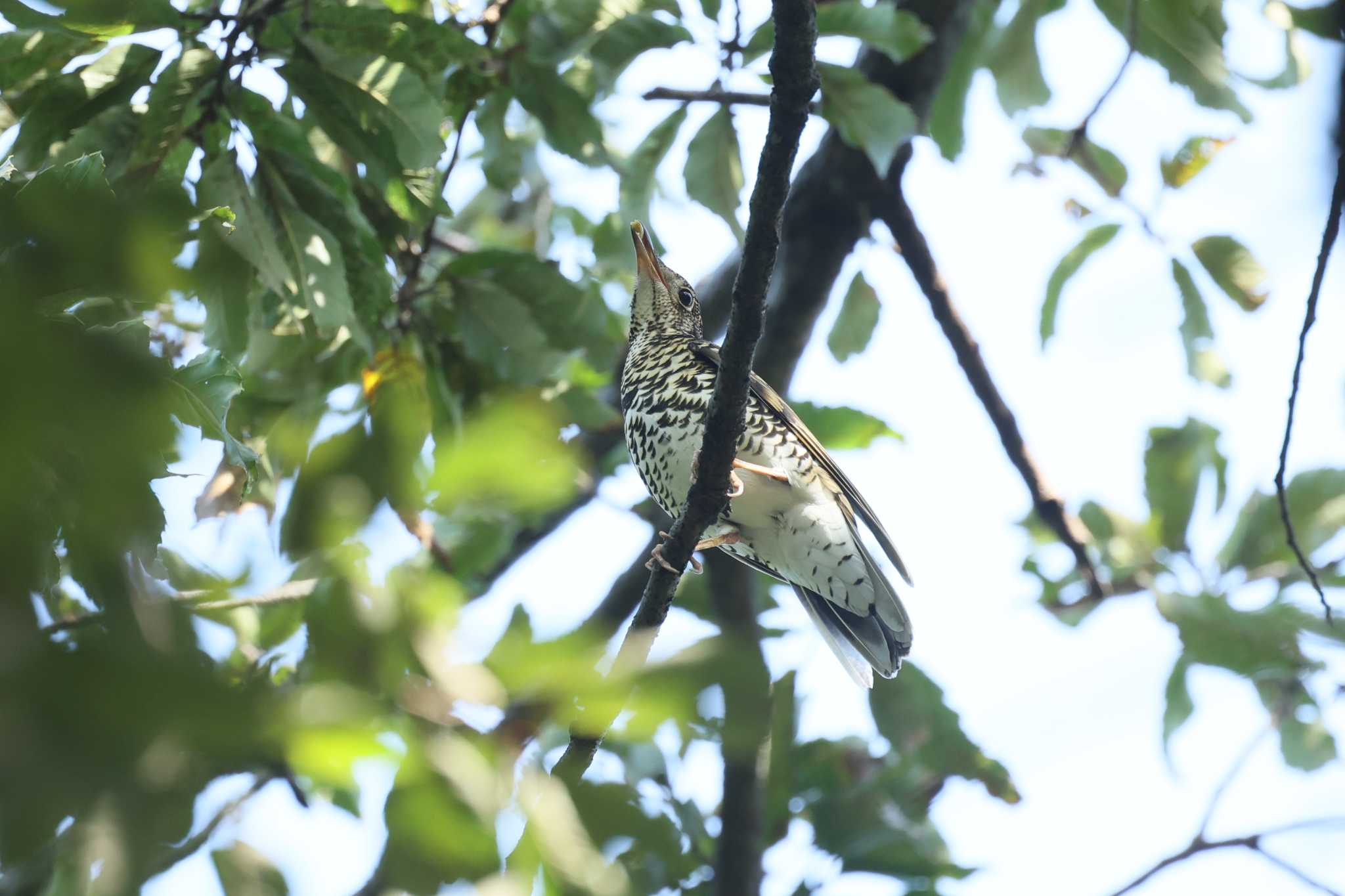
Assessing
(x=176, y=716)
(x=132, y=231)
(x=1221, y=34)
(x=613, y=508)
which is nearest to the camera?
(x=176, y=716)

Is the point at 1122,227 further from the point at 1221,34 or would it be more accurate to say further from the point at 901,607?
the point at 901,607

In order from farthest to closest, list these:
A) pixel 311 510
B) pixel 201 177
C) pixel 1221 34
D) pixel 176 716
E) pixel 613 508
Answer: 1. pixel 613 508
2. pixel 1221 34
3. pixel 201 177
4. pixel 311 510
5. pixel 176 716

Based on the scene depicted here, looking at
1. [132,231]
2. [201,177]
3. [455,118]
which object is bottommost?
[201,177]

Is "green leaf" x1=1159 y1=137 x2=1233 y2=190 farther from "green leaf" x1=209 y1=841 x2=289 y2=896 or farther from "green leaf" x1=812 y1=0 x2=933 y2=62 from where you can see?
"green leaf" x1=209 y1=841 x2=289 y2=896

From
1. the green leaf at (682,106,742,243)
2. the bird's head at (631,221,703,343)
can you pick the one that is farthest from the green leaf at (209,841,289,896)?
the bird's head at (631,221,703,343)

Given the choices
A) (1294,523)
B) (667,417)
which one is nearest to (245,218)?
(667,417)

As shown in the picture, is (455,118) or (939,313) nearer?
(455,118)

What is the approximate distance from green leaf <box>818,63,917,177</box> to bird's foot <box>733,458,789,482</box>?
3.50ft

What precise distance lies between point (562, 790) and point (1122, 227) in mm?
4274

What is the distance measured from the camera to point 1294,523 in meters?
4.68

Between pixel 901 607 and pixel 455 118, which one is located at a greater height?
pixel 455 118

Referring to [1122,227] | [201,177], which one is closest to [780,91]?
[201,177]

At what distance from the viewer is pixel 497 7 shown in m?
3.75

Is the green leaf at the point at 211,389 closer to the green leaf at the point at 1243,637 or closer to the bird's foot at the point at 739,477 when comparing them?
the bird's foot at the point at 739,477
